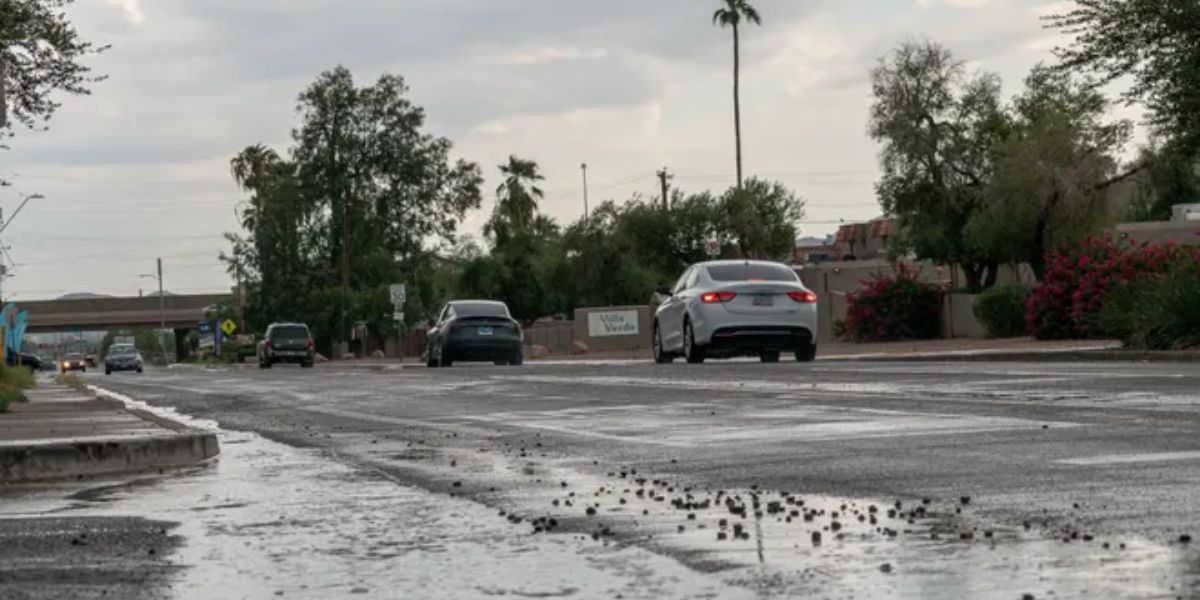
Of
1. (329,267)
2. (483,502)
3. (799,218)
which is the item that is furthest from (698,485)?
(329,267)

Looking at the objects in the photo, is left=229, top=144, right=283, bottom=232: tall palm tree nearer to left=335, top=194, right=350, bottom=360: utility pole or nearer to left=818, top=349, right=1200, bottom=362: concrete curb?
left=335, top=194, right=350, bottom=360: utility pole

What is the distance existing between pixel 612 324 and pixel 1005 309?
23444 mm

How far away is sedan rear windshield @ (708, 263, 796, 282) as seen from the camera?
3256cm

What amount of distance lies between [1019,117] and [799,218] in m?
24.0

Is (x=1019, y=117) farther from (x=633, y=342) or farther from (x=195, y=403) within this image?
(x=195, y=403)

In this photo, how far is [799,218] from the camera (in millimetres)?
89938

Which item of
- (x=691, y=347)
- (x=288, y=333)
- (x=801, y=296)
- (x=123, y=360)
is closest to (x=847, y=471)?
(x=801, y=296)

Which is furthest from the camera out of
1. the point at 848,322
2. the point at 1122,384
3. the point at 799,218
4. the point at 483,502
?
the point at 799,218

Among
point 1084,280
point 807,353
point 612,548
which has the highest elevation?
point 1084,280

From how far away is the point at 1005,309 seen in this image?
50.2 meters

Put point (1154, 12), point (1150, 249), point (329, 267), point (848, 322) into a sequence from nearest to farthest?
point (1154, 12) < point (1150, 249) < point (848, 322) < point (329, 267)

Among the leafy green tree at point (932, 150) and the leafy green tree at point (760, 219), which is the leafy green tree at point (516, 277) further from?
the leafy green tree at point (932, 150)

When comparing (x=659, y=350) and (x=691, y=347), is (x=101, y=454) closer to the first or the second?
(x=691, y=347)

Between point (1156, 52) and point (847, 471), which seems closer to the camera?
point (847, 471)
